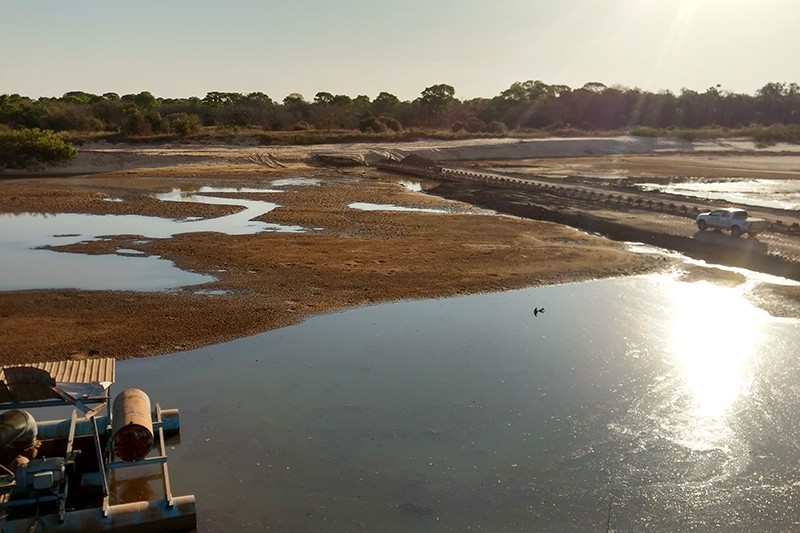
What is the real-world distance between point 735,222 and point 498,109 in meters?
112

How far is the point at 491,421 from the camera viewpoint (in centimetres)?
1433

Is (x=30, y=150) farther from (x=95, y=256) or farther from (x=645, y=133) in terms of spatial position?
(x=645, y=133)

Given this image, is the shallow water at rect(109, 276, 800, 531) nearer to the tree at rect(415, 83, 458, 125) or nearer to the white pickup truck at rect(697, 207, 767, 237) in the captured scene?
the white pickup truck at rect(697, 207, 767, 237)

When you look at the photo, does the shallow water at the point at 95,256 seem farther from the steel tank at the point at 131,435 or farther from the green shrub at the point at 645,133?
the green shrub at the point at 645,133

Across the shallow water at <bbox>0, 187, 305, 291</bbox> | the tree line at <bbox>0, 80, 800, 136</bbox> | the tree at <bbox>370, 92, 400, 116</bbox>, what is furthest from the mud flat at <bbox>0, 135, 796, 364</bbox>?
the tree at <bbox>370, 92, 400, 116</bbox>

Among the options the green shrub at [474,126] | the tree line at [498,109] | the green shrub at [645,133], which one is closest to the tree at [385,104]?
the tree line at [498,109]

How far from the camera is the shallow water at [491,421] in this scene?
11414 mm

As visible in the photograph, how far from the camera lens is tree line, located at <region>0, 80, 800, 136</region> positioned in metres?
112

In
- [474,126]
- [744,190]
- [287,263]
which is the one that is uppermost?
[474,126]

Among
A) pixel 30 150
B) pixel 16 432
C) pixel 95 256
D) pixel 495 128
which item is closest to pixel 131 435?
pixel 16 432

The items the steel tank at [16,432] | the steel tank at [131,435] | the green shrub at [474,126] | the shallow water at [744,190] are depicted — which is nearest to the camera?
the steel tank at [16,432]

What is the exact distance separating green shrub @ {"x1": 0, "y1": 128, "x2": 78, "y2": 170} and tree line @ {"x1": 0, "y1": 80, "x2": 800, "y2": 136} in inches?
1619

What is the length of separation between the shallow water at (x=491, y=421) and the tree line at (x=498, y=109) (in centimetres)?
8637

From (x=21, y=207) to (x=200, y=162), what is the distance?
91.9ft
